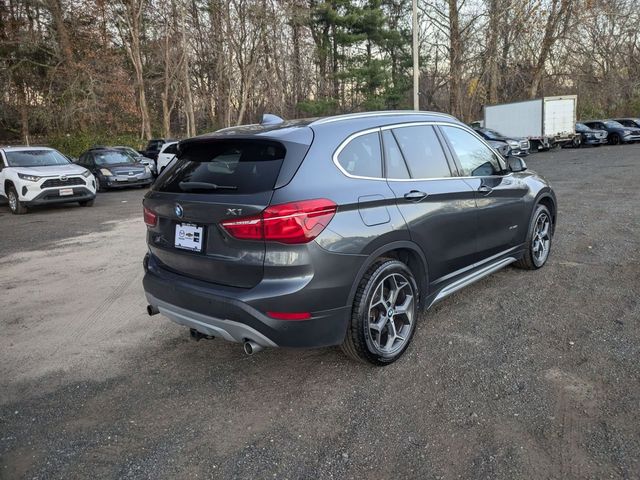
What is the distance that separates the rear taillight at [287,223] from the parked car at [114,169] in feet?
49.4

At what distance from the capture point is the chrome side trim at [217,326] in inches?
121

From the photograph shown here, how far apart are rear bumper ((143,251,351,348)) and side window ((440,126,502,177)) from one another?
1.95m

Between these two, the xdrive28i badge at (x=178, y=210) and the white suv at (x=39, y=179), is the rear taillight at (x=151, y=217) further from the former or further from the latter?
the white suv at (x=39, y=179)

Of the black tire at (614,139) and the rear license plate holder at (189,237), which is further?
the black tire at (614,139)

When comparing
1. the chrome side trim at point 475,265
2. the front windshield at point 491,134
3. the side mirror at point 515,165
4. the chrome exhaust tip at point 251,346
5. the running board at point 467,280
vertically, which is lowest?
the chrome exhaust tip at point 251,346

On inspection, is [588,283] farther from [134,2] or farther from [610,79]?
[610,79]

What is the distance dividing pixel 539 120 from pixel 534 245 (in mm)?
22320

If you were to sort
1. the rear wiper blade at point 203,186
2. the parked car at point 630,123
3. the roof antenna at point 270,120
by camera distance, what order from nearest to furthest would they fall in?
the rear wiper blade at point 203,186 < the roof antenna at point 270,120 < the parked car at point 630,123

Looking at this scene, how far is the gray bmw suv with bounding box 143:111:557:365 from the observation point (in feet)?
9.89

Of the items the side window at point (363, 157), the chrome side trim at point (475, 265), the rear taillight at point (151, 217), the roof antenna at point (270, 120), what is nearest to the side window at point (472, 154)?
the chrome side trim at point (475, 265)

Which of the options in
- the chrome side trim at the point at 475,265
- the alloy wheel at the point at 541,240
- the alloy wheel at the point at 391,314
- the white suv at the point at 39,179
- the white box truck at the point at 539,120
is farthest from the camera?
the white box truck at the point at 539,120

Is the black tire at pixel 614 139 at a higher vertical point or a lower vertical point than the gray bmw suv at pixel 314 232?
higher

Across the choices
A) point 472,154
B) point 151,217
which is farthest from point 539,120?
point 151,217

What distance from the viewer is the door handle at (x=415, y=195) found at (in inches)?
143
